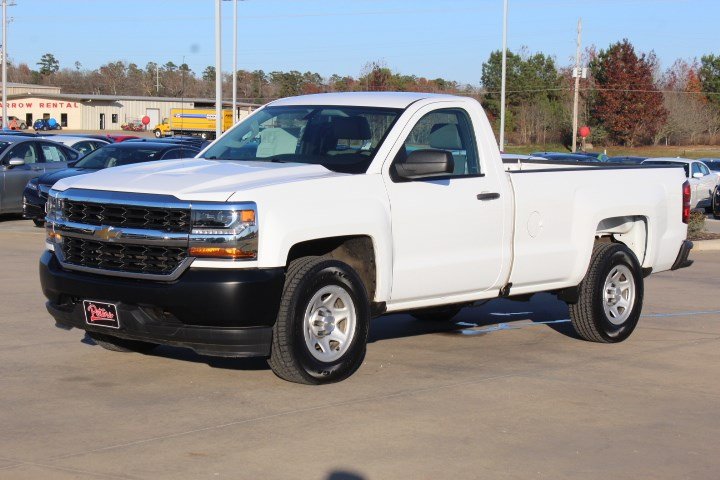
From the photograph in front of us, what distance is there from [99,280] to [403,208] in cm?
221

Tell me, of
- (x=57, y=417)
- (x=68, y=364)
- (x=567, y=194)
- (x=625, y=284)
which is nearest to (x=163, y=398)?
(x=57, y=417)

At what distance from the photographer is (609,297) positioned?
32.6 feet

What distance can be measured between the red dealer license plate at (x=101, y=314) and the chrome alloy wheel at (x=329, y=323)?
1.27 metres

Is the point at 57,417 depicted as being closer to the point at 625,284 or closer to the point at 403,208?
the point at 403,208

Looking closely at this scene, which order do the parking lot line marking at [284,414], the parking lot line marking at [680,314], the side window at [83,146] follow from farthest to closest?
the side window at [83,146], the parking lot line marking at [680,314], the parking lot line marking at [284,414]

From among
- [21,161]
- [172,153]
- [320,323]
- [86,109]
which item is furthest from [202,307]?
[86,109]

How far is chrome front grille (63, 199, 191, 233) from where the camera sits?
7.14 meters

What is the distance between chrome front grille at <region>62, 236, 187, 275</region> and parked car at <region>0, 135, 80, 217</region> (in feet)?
45.5

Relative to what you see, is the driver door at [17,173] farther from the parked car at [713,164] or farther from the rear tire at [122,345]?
the parked car at [713,164]

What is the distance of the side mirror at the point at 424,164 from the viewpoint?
8.05 metres

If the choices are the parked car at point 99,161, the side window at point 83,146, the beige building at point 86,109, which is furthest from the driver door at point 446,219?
the beige building at point 86,109

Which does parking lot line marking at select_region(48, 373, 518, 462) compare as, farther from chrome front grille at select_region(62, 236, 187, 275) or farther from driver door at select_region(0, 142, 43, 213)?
driver door at select_region(0, 142, 43, 213)

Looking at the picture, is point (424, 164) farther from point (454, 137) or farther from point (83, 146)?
point (83, 146)

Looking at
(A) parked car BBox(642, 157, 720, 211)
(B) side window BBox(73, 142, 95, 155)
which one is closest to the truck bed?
(A) parked car BBox(642, 157, 720, 211)
